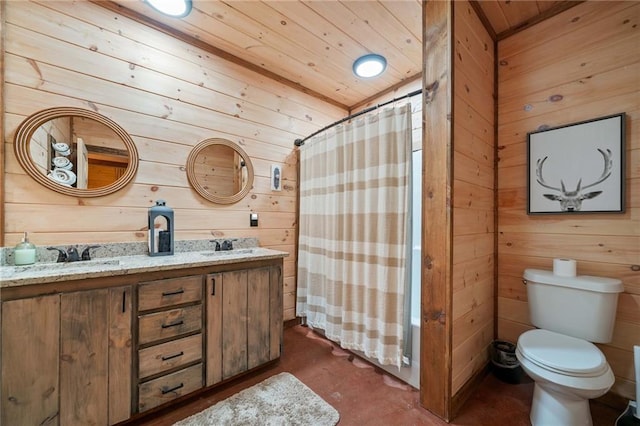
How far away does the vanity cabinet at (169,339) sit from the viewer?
1342mm

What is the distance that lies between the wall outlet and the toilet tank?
212 centimetres

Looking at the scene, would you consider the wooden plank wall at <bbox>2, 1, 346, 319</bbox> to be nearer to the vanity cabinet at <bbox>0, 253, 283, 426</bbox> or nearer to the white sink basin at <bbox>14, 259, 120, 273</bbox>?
the white sink basin at <bbox>14, 259, 120, 273</bbox>

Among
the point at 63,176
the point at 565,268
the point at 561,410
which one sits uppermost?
the point at 63,176

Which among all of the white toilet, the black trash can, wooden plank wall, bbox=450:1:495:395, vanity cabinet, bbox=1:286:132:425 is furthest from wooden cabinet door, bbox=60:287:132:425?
the black trash can

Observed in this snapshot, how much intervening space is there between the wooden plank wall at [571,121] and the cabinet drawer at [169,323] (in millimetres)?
2219

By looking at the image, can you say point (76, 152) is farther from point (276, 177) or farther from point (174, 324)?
point (276, 177)

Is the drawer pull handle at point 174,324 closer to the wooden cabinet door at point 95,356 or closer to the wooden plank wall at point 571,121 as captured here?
the wooden cabinet door at point 95,356

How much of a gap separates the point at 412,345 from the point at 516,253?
3.44 feet

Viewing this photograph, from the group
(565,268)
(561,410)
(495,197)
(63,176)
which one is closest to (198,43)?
(63,176)

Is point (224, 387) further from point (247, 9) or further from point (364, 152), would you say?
point (247, 9)

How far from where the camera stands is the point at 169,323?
142 centimetres

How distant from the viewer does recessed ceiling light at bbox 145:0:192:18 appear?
1607mm

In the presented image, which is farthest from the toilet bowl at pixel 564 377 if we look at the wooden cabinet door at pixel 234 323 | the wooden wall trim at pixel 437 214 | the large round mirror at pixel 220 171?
the large round mirror at pixel 220 171

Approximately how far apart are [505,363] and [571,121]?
1720 millimetres
